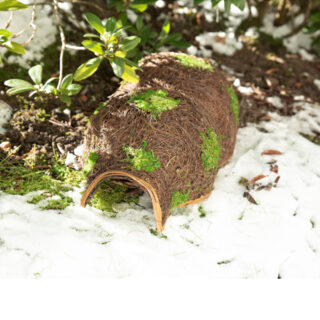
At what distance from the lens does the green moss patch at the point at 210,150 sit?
2.07m

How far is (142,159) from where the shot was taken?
1.86 m

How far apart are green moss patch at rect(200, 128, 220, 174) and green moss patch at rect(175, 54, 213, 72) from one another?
52 cm

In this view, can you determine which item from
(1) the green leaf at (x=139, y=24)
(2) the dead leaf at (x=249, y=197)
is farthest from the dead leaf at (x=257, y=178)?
(1) the green leaf at (x=139, y=24)

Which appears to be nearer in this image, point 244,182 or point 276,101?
point 244,182

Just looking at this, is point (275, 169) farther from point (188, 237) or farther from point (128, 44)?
point (128, 44)

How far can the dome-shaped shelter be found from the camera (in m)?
1.88

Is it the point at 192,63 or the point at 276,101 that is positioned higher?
the point at 192,63

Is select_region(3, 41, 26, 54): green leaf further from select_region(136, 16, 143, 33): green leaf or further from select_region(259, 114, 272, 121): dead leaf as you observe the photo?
select_region(259, 114, 272, 121): dead leaf

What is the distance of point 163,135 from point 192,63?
0.71 meters

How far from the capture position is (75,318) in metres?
1.58

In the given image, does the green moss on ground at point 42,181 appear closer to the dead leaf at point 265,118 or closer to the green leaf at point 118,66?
the green leaf at point 118,66

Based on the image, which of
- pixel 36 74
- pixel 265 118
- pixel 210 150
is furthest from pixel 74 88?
pixel 265 118

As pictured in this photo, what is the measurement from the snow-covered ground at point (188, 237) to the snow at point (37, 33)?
124 cm

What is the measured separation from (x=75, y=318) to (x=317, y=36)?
13.5 ft
